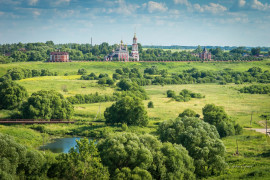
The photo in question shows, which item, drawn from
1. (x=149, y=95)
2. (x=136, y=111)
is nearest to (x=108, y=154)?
(x=136, y=111)

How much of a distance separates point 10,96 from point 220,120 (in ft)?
118

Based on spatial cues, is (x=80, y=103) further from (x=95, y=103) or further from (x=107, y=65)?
(x=107, y=65)

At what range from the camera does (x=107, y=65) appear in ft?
439

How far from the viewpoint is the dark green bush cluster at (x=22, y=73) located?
93.4 metres

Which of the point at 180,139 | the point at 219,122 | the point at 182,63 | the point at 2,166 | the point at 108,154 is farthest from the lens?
the point at 182,63

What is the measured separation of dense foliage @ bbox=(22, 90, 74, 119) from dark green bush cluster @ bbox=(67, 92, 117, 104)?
12301 mm

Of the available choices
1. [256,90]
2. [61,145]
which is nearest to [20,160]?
[61,145]

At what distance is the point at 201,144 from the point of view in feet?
120

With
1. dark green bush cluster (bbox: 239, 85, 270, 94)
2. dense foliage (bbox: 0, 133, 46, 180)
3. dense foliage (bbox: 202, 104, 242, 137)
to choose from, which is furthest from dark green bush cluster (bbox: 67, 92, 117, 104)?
dense foliage (bbox: 0, 133, 46, 180)

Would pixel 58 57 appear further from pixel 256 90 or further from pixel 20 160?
pixel 20 160

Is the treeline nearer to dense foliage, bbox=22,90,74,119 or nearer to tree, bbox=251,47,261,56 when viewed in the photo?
dense foliage, bbox=22,90,74,119

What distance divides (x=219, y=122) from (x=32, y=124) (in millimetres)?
28304

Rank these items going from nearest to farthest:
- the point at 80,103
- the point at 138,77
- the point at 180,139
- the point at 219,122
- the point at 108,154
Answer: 1. the point at 108,154
2. the point at 180,139
3. the point at 219,122
4. the point at 80,103
5. the point at 138,77

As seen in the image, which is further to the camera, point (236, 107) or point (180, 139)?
point (236, 107)
